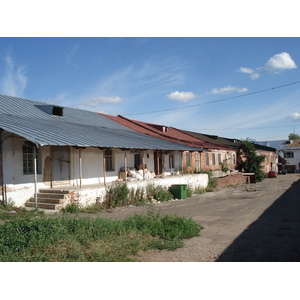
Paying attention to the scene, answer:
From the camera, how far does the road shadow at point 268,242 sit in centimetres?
595

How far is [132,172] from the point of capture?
18.2m

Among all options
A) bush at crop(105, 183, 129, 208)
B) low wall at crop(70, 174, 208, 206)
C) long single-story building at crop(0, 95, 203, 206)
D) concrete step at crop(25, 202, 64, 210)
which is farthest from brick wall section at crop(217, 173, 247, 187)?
concrete step at crop(25, 202, 64, 210)

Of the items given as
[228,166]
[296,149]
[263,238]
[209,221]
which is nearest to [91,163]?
[209,221]

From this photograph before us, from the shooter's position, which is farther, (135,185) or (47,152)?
(135,185)

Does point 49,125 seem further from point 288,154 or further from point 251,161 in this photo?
point 288,154

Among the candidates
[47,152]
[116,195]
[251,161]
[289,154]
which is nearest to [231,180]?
[251,161]

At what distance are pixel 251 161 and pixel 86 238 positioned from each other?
102 ft

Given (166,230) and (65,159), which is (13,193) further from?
(166,230)

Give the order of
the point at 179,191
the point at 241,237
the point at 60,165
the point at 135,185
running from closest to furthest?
the point at 241,237
the point at 60,165
the point at 135,185
the point at 179,191

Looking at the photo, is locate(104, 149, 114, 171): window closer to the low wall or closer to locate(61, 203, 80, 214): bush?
the low wall

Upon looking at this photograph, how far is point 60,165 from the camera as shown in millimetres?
14992

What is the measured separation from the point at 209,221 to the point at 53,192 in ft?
21.8

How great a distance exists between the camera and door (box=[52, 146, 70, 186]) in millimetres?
14684

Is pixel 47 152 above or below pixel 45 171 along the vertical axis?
above
